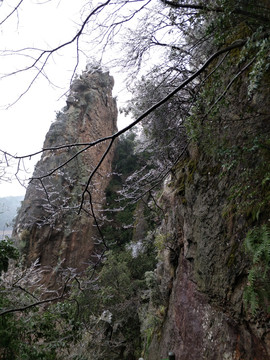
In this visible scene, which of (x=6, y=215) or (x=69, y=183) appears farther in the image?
(x=6, y=215)

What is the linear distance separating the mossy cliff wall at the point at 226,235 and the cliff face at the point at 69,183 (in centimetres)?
692

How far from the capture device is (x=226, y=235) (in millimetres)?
2537

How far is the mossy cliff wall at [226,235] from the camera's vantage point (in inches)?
79.7

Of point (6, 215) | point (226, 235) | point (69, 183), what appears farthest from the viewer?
point (6, 215)

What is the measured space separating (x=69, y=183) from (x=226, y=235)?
945 centimetres

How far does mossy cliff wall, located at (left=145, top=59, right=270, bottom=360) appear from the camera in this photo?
202cm

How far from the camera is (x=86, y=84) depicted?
1642 cm

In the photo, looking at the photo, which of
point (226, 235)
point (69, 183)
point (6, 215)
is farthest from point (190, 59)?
point (6, 215)

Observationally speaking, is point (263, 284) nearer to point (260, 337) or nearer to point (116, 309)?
point (260, 337)

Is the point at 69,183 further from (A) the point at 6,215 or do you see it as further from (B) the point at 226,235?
(B) the point at 226,235

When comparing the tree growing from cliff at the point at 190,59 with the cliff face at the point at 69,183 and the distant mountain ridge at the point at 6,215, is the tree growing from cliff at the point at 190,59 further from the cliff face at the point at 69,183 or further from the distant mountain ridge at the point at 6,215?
the cliff face at the point at 69,183

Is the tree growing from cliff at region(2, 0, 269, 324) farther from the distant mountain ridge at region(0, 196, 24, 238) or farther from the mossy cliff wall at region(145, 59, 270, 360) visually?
the distant mountain ridge at region(0, 196, 24, 238)

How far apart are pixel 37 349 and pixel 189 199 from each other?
3.93m

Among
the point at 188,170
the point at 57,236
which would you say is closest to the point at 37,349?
the point at 188,170
